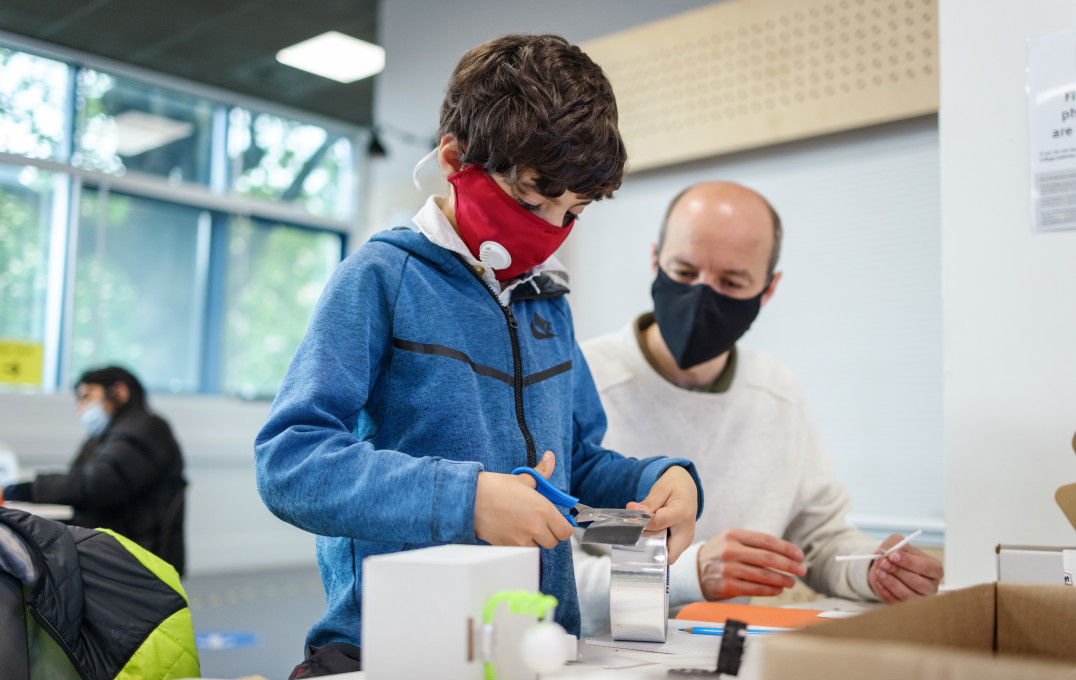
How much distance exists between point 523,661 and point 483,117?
0.63 meters

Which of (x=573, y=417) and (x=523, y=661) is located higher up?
(x=573, y=417)

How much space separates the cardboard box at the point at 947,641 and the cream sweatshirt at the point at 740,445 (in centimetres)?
88

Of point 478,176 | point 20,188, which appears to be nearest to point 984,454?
point 478,176

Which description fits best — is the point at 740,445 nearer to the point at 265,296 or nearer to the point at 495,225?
the point at 495,225

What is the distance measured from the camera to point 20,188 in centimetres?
599

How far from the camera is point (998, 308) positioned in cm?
157

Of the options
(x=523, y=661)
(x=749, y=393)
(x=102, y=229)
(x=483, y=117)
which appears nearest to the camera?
(x=523, y=661)

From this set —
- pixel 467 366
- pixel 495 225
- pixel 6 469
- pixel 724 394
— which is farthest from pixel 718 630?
pixel 6 469

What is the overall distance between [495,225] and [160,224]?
21.3 feet

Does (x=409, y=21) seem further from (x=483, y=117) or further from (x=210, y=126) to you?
(x=483, y=117)

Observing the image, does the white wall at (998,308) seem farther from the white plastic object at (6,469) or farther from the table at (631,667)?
the white plastic object at (6,469)

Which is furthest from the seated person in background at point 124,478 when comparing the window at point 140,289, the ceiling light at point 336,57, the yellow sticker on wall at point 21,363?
the ceiling light at point 336,57

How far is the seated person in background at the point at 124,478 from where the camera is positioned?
3.74m

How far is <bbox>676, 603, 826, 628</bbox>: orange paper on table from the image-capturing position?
3.57 ft
